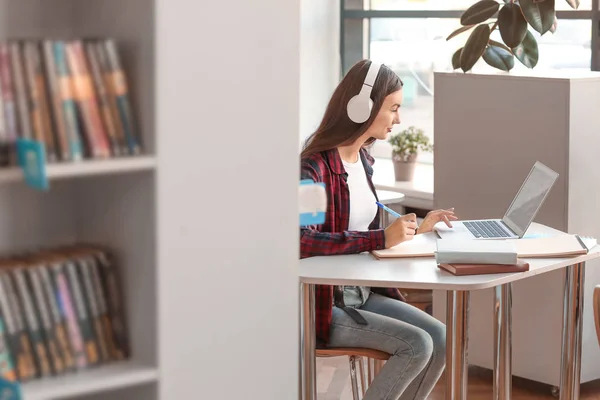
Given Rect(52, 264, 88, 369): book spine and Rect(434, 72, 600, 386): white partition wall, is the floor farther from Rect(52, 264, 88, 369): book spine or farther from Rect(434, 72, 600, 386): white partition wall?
Rect(52, 264, 88, 369): book spine

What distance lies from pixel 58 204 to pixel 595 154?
237 cm

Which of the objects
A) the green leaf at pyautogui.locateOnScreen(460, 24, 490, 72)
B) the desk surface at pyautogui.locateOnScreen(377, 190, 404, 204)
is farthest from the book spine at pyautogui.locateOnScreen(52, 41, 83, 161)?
the green leaf at pyautogui.locateOnScreen(460, 24, 490, 72)

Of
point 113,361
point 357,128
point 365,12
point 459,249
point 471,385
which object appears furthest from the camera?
point 365,12

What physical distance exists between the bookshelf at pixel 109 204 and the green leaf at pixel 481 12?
2.34 meters

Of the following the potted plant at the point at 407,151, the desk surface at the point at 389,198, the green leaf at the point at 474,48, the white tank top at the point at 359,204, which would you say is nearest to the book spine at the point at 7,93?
the white tank top at the point at 359,204

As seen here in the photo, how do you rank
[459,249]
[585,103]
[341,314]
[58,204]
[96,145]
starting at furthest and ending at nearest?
[585,103], [341,314], [459,249], [58,204], [96,145]

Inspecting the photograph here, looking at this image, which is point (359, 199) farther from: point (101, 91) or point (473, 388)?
point (101, 91)

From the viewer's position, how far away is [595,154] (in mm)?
3760

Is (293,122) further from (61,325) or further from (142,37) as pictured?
(61,325)

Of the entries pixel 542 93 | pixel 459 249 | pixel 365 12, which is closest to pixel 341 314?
pixel 459 249

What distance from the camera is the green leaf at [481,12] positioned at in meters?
3.95

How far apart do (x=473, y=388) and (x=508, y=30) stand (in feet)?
4.59

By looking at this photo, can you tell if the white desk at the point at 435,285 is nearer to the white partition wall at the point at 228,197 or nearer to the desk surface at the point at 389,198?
the white partition wall at the point at 228,197

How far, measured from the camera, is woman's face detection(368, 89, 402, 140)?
3.16 m
